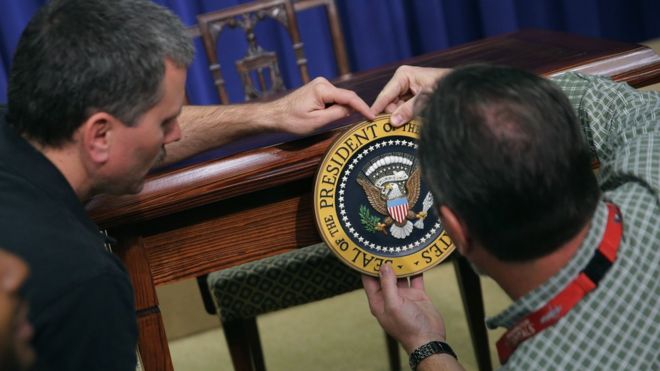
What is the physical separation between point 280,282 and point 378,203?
74 centimetres

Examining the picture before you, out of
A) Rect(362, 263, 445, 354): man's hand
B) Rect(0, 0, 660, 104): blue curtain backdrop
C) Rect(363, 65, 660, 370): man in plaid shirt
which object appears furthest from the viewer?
Rect(0, 0, 660, 104): blue curtain backdrop

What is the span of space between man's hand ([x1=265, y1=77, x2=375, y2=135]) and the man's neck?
0.42 metres

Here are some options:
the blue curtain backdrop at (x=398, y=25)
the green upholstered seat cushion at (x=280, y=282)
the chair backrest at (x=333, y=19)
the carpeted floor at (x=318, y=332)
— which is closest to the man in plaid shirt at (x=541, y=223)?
the green upholstered seat cushion at (x=280, y=282)

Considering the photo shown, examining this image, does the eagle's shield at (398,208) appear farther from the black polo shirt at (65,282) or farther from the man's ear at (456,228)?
the black polo shirt at (65,282)

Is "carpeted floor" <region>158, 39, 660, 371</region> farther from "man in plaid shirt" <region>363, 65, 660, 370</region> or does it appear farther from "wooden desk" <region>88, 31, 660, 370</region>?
"man in plaid shirt" <region>363, 65, 660, 370</region>

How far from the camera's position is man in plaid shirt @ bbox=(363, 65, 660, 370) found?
1.04 metres

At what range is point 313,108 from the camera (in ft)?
4.84

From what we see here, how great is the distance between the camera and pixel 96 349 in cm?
116

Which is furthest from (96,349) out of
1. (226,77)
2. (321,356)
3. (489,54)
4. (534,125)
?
(226,77)

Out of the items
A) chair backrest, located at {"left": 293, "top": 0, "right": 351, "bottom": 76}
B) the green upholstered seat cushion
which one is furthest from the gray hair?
chair backrest, located at {"left": 293, "top": 0, "right": 351, "bottom": 76}

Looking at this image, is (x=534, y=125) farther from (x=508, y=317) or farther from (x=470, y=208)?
(x=508, y=317)

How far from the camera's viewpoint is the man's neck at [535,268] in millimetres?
1095

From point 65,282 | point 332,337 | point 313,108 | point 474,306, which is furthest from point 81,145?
point 332,337

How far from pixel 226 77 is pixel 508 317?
7.97 feet
